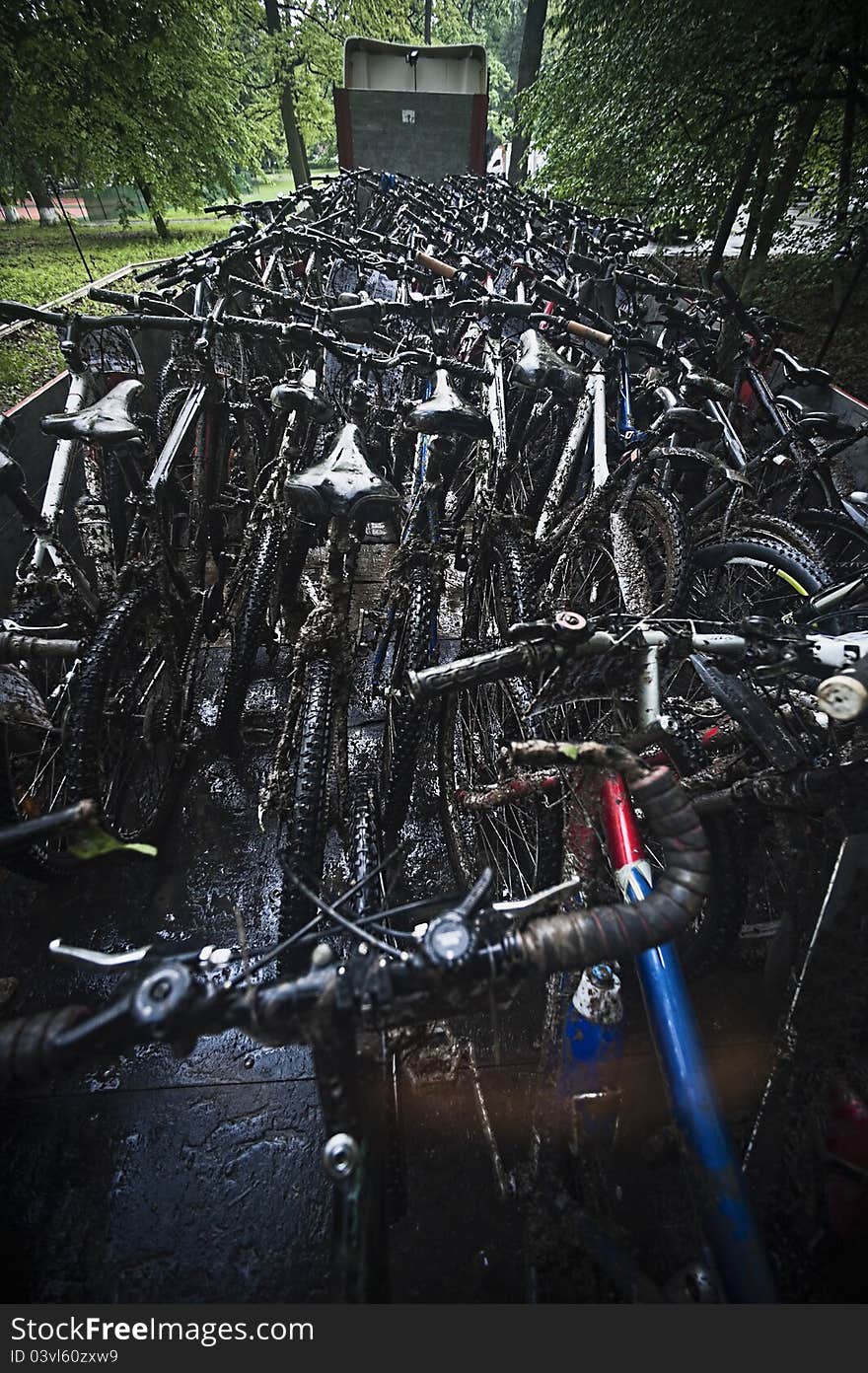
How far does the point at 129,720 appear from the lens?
2.65 m

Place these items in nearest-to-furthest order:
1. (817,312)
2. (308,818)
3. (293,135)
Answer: (308,818) → (817,312) → (293,135)

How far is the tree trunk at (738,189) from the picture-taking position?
5.40 metres

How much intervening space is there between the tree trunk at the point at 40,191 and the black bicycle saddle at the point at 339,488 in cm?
857

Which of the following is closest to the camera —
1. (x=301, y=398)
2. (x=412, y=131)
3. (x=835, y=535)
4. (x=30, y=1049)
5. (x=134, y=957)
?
(x=30, y=1049)

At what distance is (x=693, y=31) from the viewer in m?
5.42

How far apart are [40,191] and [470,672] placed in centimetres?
1386

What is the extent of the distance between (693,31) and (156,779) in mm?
8095

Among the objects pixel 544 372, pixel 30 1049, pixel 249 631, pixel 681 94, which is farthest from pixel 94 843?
pixel 681 94

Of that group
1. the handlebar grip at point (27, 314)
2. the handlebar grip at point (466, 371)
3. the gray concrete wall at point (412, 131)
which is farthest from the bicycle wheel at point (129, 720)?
the gray concrete wall at point (412, 131)

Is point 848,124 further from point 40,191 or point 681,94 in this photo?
point 40,191

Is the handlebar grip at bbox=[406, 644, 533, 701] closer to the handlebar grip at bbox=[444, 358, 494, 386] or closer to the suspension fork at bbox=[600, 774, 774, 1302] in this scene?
the suspension fork at bbox=[600, 774, 774, 1302]

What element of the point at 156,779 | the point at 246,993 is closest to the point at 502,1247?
the point at 246,993

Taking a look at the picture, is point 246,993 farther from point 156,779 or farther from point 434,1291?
point 156,779

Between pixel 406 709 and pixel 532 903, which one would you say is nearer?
pixel 532 903
